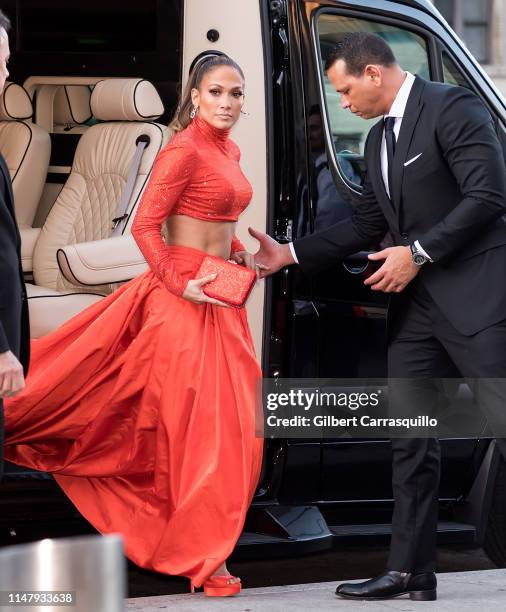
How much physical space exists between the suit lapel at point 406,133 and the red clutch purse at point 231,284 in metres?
0.51

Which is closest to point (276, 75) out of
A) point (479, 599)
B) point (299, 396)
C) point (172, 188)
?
point (172, 188)

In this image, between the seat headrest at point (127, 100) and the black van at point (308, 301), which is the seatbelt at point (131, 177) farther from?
the black van at point (308, 301)

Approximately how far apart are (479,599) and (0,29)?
2226 millimetres

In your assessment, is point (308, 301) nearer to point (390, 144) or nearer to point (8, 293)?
point (390, 144)

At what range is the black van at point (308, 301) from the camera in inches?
172

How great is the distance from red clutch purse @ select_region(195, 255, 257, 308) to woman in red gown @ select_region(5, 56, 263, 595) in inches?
1.3

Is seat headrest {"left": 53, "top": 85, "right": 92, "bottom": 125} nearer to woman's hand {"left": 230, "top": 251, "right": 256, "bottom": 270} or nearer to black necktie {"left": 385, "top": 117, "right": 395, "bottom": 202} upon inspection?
woman's hand {"left": 230, "top": 251, "right": 256, "bottom": 270}

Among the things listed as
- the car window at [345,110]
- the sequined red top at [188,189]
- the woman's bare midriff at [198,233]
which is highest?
the car window at [345,110]

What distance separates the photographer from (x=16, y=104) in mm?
5906

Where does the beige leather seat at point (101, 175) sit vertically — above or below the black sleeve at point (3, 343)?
above

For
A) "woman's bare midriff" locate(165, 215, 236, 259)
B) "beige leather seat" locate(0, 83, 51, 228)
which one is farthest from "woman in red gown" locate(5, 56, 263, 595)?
"beige leather seat" locate(0, 83, 51, 228)

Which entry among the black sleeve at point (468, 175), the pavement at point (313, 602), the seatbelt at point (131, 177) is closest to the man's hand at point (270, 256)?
the black sleeve at point (468, 175)

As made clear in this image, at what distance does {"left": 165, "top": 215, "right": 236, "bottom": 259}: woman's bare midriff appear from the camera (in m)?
4.11

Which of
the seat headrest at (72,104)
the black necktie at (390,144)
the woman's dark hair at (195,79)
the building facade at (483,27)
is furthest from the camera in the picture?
the building facade at (483,27)
